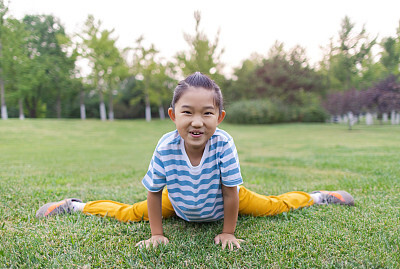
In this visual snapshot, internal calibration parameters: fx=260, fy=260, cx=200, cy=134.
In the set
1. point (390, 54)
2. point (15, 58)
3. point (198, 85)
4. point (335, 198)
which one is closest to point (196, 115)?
point (198, 85)

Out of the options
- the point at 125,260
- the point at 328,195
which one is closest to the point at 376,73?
the point at 328,195

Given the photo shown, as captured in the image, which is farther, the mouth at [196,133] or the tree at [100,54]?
the tree at [100,54]

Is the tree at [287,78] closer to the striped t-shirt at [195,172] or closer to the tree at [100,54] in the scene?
the tree at [100,54]

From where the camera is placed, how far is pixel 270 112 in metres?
26.1

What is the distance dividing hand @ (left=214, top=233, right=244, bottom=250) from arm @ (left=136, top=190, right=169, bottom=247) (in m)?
0.36

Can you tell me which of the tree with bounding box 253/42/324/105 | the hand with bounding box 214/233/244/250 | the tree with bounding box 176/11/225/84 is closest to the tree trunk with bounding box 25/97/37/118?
the tree with bounding box 176/11/225/84

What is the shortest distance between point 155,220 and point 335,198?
1839mm

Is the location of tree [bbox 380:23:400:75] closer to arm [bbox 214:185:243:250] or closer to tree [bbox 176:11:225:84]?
tree [bbox 176:11:225:84]

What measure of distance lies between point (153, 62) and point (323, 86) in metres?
19.6

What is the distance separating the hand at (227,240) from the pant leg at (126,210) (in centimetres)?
58

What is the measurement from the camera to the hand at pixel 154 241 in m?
1.75

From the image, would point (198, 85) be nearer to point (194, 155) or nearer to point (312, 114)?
point (194, 155)

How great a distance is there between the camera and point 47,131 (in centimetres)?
1581

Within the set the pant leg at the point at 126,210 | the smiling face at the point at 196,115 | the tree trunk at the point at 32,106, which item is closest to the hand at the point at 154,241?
the pant leg at the point at 126,210
